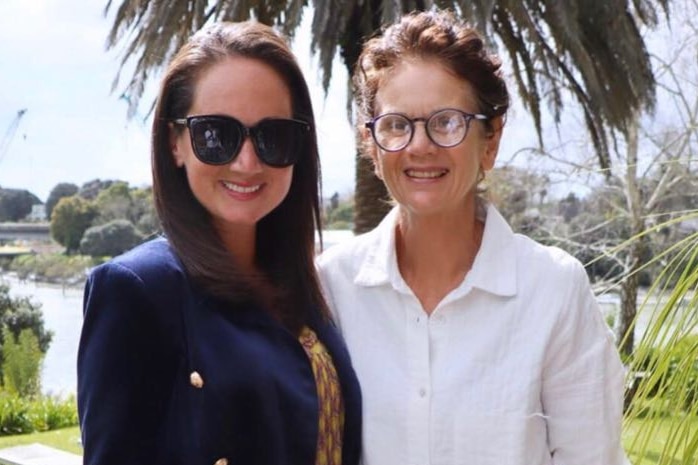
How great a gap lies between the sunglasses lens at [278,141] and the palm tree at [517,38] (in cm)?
443

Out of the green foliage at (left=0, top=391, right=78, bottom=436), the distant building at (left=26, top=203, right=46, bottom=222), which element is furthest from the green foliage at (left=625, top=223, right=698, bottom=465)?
the distant building at (left=26, top=203, right=46, bottom=222)

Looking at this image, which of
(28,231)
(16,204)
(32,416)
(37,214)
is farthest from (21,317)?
(32,416)

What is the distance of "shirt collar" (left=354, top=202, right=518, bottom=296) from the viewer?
1701 mm

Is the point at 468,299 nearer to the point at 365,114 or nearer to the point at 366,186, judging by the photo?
the point at 365,114

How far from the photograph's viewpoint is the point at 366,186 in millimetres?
6828

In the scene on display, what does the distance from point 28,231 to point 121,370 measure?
1522 cm

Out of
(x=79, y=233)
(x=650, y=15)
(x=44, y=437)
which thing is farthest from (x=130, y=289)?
(x=79, y=233)

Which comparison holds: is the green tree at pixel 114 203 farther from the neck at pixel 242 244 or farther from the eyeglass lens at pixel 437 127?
the eyeglass lens at pixel 437 127

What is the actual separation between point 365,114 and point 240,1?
16.7ft

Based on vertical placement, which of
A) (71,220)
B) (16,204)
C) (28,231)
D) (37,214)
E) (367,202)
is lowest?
(28,231)

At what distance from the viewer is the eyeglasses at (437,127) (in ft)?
5.51

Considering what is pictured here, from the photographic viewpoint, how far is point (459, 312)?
5.63 ft

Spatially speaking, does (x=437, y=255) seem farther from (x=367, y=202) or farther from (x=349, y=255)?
(x=367, y=202)

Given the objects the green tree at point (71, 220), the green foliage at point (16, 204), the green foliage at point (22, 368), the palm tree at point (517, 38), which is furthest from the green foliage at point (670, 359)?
the green foliage at point (16, 204)
